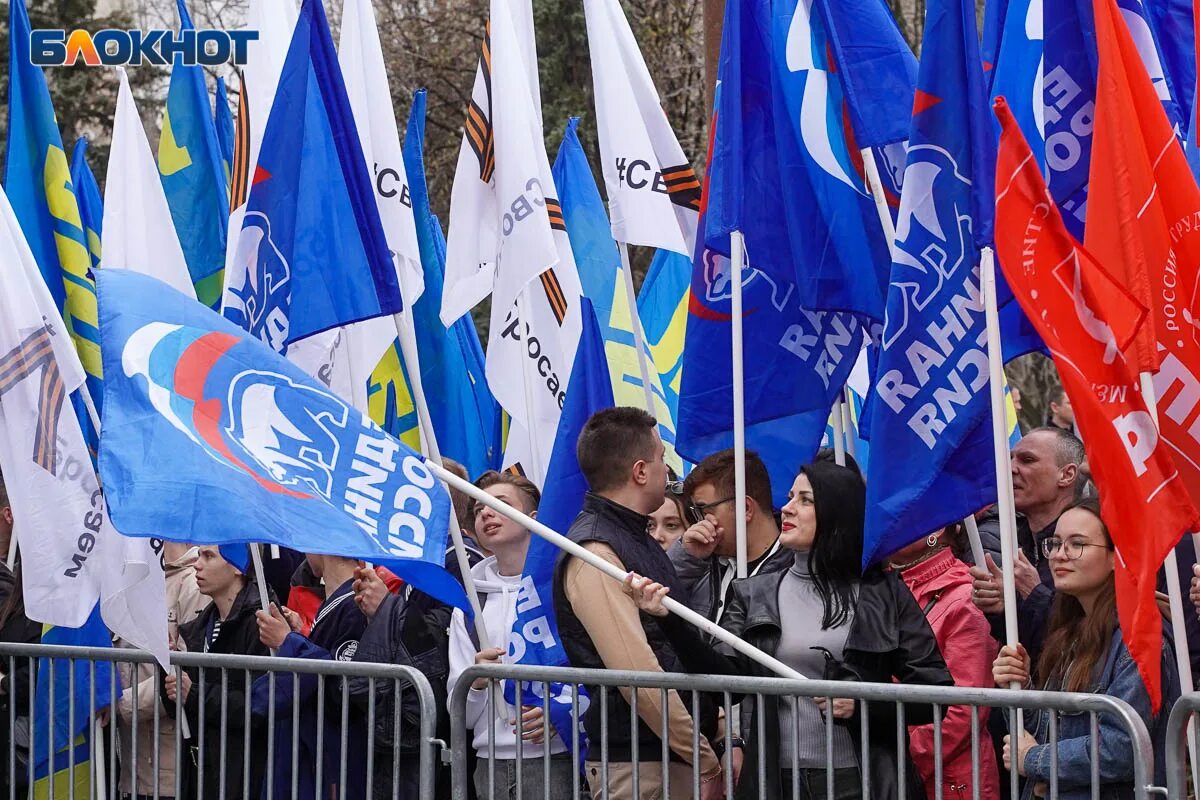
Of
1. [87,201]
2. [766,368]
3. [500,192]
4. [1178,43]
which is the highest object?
[1178,43]

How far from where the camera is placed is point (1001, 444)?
5309 mm

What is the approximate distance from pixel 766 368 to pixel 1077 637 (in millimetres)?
2013

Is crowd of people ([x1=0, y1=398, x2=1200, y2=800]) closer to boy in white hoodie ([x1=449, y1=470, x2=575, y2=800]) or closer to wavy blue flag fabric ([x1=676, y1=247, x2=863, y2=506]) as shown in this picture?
boy in white hoodie ([x1=449, y1=470, x2=575, y2=800])

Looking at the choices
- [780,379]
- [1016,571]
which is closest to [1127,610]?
[1016,571]

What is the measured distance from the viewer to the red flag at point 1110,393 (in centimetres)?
507

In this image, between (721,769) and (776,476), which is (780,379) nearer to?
(776,476)

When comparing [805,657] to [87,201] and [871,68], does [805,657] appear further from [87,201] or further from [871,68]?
[87,201]

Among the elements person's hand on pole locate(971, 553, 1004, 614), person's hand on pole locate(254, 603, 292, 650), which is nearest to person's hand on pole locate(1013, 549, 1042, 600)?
person's hand on pole locate(971, 553, 1004, 614)

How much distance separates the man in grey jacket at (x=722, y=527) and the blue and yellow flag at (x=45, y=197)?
3258mm

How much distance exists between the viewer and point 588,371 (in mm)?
6918

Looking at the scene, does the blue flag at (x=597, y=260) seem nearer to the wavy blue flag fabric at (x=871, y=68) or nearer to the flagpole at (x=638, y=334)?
the flagpole at (x=638, y=334)

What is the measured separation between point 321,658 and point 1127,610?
3.10 m

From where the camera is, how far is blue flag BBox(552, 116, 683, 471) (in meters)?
10.2

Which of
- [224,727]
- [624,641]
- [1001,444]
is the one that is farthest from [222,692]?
[1001,444]
